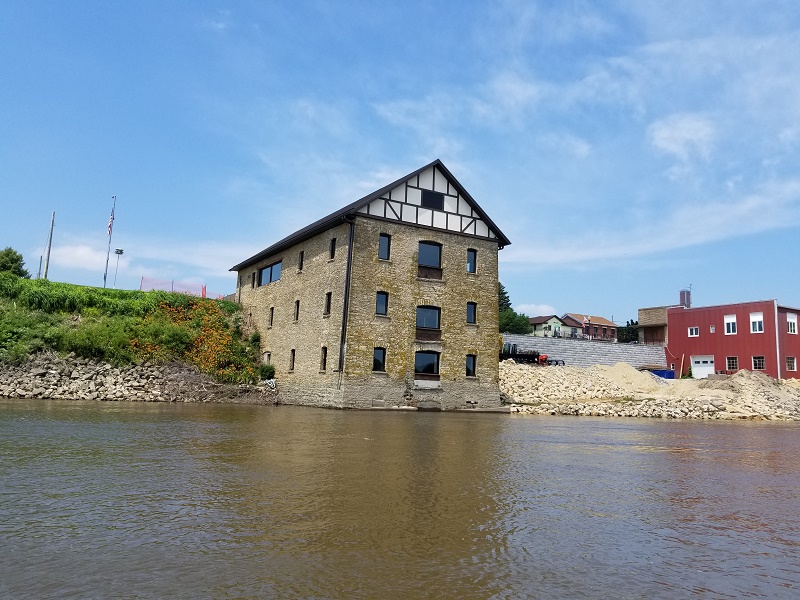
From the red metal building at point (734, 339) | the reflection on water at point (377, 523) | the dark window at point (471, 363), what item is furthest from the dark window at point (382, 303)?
the red metal building at point (734, 339)

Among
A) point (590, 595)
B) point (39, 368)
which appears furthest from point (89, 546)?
point (39, 368)

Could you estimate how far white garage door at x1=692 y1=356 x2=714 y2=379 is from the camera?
4428cm

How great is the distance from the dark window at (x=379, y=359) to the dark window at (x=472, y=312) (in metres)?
4.66

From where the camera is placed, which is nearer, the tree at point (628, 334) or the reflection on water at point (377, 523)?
the reflection on water at point (377, 523)

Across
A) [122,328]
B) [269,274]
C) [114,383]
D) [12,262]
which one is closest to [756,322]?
[269,274]

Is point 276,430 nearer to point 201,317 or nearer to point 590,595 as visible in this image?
point 590,595

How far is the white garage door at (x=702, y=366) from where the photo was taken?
4428 centimetres

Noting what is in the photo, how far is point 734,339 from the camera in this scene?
140 ft

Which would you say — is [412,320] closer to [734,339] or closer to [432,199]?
[432,199]

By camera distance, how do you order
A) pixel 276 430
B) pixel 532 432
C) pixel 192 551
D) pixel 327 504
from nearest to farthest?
pixel 192 551
pixel 327 504
pixel 276 430
pixel 532 432

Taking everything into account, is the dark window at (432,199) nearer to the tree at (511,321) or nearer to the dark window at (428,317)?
the dark window at (428,317)

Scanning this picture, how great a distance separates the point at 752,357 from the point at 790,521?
42.5 meters

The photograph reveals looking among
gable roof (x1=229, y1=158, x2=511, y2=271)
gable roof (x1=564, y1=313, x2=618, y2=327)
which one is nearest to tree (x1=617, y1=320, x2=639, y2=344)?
gable roof (x1=564, y1=313, x2=618, y2=327)

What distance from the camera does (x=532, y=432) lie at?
1393 centimetres
